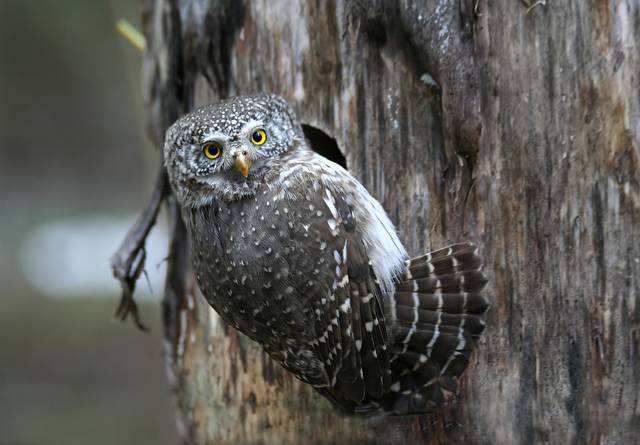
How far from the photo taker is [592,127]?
2955mm

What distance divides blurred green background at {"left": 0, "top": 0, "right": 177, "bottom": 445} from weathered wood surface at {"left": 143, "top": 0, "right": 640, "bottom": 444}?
15.4 ft

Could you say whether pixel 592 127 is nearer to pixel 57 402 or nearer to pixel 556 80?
pixel 556 80

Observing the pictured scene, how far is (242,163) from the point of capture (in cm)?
314

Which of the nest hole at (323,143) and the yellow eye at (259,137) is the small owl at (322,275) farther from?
A: the nest hole at (323,143)

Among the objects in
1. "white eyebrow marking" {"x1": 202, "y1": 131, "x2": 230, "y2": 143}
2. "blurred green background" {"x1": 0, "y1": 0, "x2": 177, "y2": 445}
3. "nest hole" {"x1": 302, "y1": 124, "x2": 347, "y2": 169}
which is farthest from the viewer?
"blurred green background" {"x1": 0, "y1": 0, "x2": 177, "y2": 445}

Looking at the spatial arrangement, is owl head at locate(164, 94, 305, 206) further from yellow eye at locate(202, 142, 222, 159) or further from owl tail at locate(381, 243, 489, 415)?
owl tail at locate(381, 243, 489, 415)

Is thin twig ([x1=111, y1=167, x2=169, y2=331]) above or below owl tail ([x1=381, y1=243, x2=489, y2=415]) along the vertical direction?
above

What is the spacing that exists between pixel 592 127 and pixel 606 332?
0.76 m

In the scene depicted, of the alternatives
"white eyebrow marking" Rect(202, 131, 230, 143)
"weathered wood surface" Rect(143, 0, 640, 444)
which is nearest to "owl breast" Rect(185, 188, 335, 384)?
"white eyebrow marking" Rect(202, 131, 230, 143)

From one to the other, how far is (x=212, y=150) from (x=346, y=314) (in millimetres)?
872

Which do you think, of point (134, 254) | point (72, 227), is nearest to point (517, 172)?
point (134, 254)

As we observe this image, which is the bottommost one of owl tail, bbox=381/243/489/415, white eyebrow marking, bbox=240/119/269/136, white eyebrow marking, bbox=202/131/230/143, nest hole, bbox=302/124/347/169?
owl tail, bbox=381/243/489/415

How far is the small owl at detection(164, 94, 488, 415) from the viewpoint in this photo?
306cm

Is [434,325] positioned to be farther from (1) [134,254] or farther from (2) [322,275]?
(1) [134,254]
